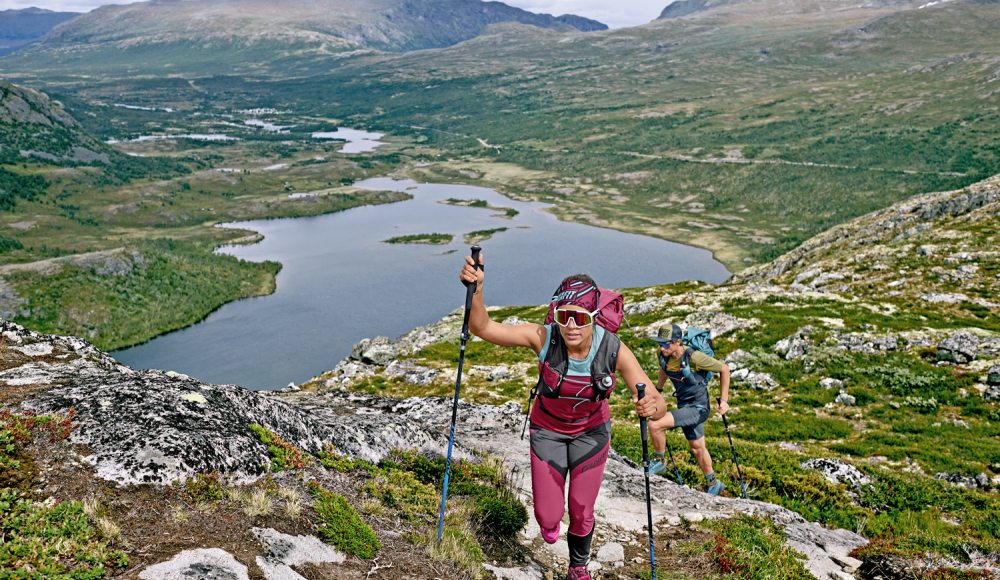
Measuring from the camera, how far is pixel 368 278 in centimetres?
11744

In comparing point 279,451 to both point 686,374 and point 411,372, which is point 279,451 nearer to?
point 686,374

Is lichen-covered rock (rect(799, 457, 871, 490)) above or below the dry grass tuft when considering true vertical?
below

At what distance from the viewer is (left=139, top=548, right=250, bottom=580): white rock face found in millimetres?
5363

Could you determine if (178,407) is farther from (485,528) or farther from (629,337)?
(629,337)

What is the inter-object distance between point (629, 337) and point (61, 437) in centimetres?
3165

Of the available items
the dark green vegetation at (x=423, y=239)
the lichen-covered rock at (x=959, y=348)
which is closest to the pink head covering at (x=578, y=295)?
the lichen-covered rock at (x=959, y=348)

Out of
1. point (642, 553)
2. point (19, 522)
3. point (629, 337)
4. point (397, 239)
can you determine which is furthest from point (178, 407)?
point (397, 239)

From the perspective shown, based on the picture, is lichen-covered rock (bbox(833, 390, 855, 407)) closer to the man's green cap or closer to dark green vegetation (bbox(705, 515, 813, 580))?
the man's green cap

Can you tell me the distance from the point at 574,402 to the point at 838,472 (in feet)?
33.8

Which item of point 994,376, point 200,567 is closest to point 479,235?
point 994,376

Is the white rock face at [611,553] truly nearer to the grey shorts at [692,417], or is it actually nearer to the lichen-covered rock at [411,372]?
the grey shorts at [692,417]

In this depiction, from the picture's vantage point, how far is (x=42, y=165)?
→ 625ft

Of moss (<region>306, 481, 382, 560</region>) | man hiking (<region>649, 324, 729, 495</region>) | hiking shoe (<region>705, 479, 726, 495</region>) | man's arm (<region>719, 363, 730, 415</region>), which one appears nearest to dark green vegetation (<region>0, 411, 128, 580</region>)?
moss (<region>306, 481, 382, 560</region>)

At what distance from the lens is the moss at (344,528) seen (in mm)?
6871
